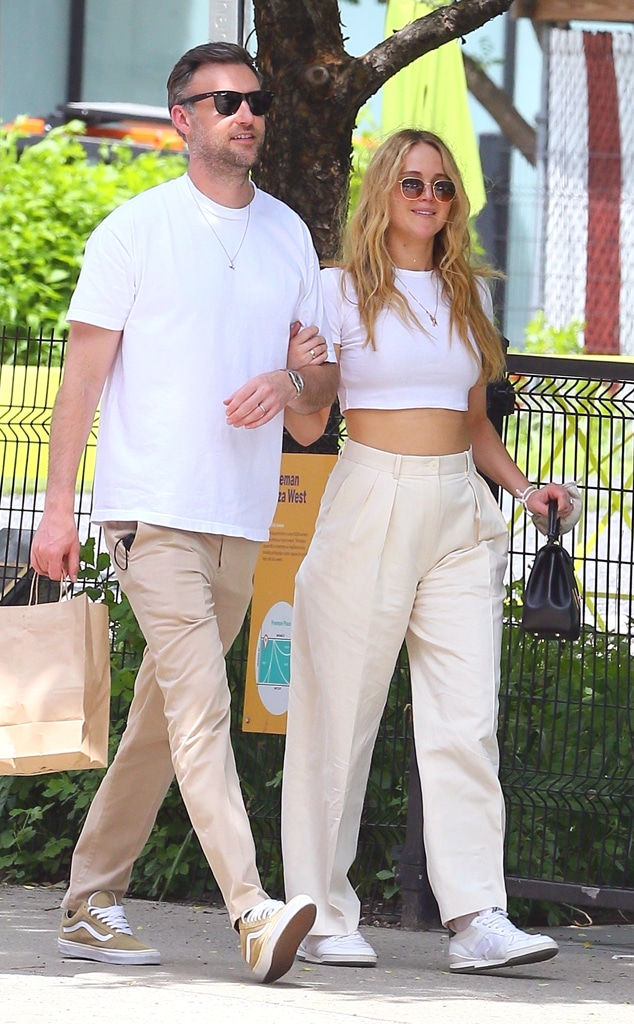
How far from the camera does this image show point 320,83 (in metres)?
5.52

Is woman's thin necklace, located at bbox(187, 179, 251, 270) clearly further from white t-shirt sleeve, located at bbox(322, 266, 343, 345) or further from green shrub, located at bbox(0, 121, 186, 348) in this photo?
green shrub, located at bbox(0, 121, 186, 348)

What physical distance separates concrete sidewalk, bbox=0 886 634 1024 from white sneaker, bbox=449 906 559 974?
5cm

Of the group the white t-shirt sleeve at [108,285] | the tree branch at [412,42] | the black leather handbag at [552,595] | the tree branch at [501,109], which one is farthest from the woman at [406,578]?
the tree branch at [501,109]

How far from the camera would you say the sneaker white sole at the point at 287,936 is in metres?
3.86

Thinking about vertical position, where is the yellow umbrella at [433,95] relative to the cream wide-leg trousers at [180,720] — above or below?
above

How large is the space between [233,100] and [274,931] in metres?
2.03

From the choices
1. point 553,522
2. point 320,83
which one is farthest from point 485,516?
point 320,83

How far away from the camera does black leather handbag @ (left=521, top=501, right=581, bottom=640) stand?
4.52 m

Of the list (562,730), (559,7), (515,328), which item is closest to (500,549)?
(562,730)

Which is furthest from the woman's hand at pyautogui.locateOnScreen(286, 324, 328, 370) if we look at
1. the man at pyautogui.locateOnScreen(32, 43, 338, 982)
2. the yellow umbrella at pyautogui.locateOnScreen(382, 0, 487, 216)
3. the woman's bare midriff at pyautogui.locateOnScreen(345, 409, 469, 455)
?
the yellow umbrella at pyautogui.locateOnScreen(382, 0, 487, 216)

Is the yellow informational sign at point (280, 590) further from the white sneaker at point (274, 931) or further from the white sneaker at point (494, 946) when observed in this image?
the white sneaker at point (274, 931)

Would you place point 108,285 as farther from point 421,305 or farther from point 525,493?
point 525,493

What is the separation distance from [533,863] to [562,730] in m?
0.42

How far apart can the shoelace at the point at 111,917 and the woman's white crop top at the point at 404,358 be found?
1.45 metres
